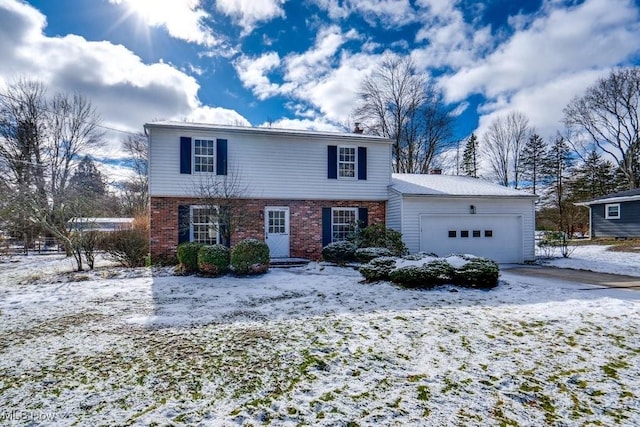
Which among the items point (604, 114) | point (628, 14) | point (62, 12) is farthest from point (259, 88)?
point (604, 114)

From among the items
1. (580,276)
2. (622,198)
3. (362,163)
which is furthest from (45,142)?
(622,198)

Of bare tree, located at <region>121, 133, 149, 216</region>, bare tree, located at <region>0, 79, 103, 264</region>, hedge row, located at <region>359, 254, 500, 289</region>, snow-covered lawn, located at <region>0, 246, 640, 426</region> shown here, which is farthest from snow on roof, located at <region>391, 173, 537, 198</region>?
bare tree, located at <region>121, 133, 149, 216</region>

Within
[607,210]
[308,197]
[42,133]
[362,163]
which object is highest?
[42,133]

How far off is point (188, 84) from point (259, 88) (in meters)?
3.50

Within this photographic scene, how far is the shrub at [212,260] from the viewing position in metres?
9.18

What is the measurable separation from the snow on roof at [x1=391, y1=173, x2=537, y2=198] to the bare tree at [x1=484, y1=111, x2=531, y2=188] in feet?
60.4

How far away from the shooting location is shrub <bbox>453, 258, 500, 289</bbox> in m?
7.38

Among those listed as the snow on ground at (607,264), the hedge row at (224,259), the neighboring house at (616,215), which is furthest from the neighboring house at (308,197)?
the neighboring house at (616,215)

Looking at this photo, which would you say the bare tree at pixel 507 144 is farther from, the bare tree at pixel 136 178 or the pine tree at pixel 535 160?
the bare tree at pixel 136 178

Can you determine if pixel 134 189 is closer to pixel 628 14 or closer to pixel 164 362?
pixel 164 362

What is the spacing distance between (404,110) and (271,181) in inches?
660

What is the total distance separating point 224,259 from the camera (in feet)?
30.7

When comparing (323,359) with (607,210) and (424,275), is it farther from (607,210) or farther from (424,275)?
(607,210)

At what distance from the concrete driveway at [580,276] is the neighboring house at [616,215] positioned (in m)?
15.6
